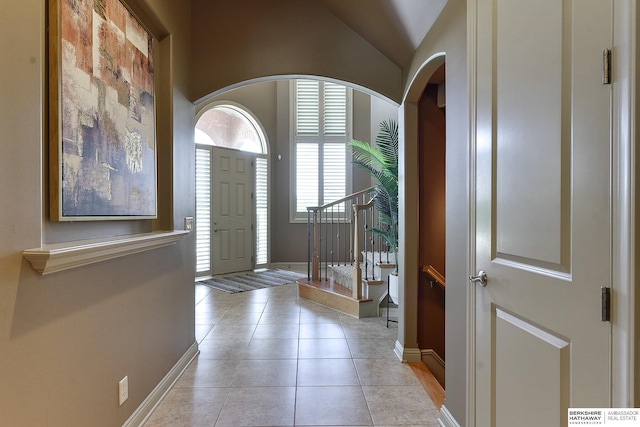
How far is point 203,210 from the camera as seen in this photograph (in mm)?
5559

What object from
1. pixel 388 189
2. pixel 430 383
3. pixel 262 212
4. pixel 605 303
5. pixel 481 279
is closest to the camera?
pixel 605 303

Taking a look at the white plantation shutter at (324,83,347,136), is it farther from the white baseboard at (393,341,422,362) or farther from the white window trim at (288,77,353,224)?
the white baseboard at (393,341,422,362)

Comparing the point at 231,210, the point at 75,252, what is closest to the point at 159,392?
the point at 75,252

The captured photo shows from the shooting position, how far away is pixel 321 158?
6.55m

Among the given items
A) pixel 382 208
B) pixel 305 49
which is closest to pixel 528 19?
pixel 305 49

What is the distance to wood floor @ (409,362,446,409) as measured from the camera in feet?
6.92

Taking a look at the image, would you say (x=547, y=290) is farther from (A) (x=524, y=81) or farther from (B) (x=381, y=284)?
(B) (x=381, y=284)

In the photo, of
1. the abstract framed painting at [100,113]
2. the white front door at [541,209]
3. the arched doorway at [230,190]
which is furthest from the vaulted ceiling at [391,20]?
the arched doorway at [230,190]

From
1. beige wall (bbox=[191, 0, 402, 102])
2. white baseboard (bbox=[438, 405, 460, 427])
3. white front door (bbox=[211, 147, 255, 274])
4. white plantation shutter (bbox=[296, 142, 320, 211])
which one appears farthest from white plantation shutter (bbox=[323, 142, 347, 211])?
white baseboard (bbox=[438, 405, 460, 427])

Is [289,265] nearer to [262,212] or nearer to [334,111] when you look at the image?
[262,212]

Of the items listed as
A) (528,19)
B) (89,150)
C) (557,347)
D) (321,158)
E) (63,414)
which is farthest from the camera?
(321,158)

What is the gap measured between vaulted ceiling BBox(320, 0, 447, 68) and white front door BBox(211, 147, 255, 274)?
12.4 feet

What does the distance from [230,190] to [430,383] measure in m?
4.73

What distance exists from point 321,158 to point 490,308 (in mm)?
5510
